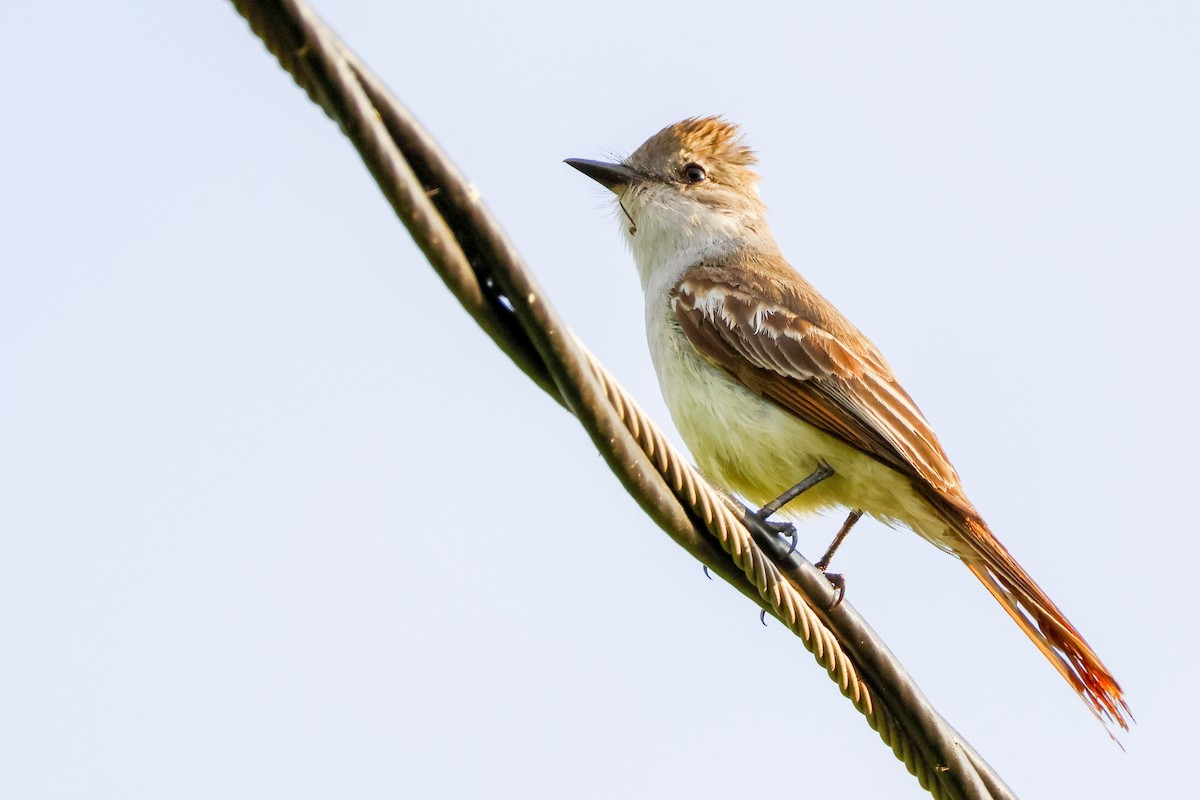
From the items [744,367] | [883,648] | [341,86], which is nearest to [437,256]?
[341,86]

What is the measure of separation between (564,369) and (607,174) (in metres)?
5.60

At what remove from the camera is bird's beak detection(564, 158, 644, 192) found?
8788 millimetres

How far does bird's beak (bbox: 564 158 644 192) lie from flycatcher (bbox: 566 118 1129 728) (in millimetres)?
1117

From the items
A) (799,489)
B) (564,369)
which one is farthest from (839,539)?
(564,369)

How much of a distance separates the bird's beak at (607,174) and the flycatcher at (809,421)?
1117 millimetres

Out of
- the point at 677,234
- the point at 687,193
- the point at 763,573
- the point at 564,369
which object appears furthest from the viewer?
the point at 687,193

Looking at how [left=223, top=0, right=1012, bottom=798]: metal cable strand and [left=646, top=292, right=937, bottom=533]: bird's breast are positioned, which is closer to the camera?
[left=223, top=0, right=1012, bottom=798]: metal cable strand

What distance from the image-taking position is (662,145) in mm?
9031

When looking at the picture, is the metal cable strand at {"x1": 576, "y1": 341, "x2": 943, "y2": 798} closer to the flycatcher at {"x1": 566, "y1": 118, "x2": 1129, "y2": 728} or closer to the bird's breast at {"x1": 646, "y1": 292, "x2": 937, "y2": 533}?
the flycatcher at {"x1": 566, "y1": 118, "x2": 1129, "y2": 728}

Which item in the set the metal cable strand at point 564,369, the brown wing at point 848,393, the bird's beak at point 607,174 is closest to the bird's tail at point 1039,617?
the brown wing at point 848,393

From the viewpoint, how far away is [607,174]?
28.9 feet

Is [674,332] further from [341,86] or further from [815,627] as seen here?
[341,86]

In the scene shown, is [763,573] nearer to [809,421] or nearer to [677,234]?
[809,421]

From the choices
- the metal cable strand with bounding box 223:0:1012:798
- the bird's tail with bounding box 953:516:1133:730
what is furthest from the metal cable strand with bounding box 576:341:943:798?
the bird's tail with bounding box 953:516:1133:730
